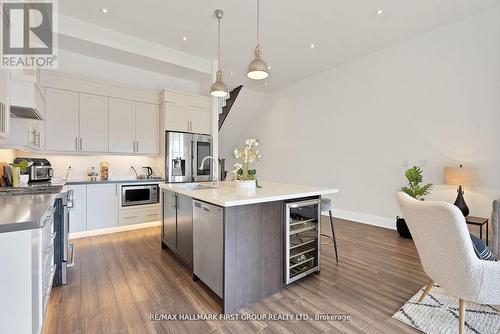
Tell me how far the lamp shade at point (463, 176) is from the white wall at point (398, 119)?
32cm

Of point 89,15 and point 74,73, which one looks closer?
point 89,15

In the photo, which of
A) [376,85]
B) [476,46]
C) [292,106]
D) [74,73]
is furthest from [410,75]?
[74,73]

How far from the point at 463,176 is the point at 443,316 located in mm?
2104

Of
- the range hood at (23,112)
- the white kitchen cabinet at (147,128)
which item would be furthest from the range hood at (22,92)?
the white kitchen cabinet at (147,128)

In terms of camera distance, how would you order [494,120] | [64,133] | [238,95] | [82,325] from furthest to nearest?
1. [238,95]
2. [64,133]
3. [494,120]
4. [82,325]

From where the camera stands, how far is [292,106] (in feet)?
20.2

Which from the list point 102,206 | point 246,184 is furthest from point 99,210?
point 246,184

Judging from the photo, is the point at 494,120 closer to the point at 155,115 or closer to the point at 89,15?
the point at 155,115

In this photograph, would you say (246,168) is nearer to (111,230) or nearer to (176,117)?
(176,117)

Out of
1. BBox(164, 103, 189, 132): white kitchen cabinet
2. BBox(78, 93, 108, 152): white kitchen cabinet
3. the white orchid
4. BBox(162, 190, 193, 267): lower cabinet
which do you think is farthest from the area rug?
BBox(78, 93, 108, 152): white kitchen cabinet

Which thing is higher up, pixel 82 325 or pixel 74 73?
pixel 74 73

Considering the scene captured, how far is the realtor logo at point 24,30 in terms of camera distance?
6.54 ft

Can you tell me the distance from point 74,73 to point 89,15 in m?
1.10

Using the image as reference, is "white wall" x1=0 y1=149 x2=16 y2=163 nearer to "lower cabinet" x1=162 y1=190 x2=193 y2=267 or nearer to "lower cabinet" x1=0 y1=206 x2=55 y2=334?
"lower cabinet" x1=162 y1=190 x2=193 y2=267
